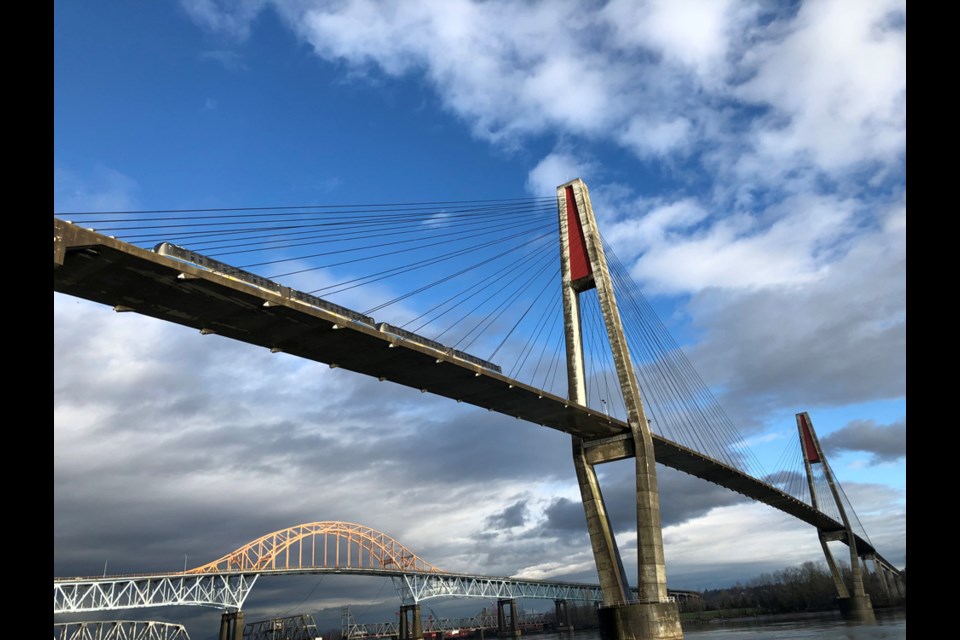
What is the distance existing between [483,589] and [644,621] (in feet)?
420

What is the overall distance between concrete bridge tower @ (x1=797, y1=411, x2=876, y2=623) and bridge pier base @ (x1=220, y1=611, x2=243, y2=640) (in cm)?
10031

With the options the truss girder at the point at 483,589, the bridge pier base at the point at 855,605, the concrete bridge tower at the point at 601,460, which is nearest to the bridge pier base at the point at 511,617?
the truss girder at the point at 483,589

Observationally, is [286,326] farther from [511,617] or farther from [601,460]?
[511,617]

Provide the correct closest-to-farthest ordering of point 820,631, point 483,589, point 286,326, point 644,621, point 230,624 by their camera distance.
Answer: point 286,326 < point 644,621 < point 820,631 < point 230,624 < point 483,589

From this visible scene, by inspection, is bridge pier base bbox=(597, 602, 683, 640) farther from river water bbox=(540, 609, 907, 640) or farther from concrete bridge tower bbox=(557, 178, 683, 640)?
river water bbox=(540, 609, 907, 640)

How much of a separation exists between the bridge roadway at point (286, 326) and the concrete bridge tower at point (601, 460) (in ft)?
7.57

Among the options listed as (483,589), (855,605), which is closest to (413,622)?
(483,589)

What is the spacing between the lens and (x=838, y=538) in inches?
4911

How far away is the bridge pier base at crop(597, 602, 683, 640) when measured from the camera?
4381 cm

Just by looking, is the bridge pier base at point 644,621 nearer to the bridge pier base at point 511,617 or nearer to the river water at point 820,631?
the river water at point 820,631

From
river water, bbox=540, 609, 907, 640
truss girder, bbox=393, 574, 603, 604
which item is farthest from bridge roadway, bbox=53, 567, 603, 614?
river water, bbox=540, 609, 907, 640
